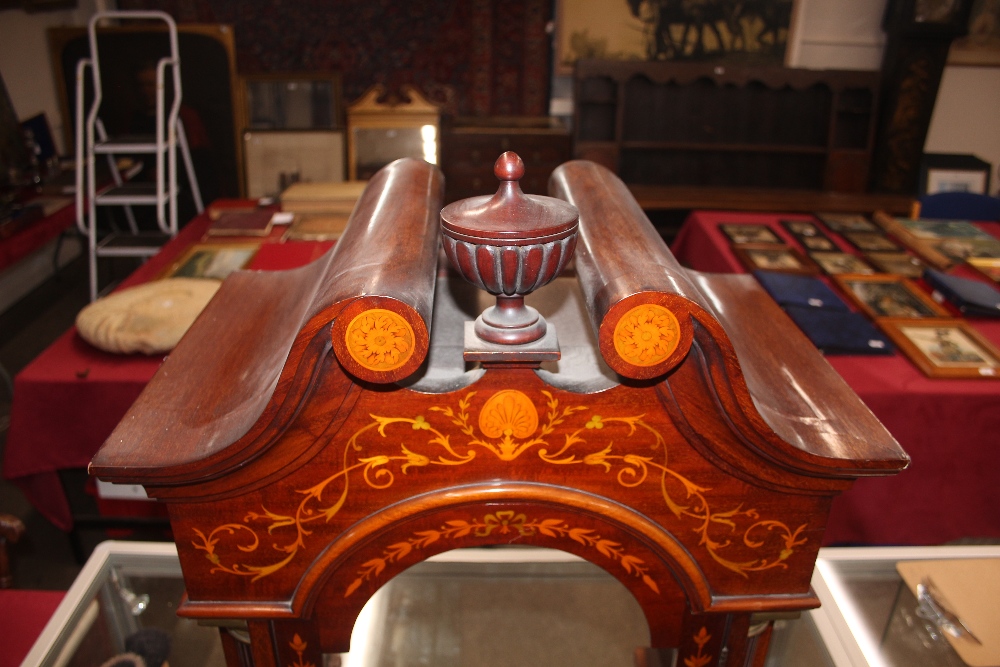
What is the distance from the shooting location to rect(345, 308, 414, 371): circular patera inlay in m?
0.92

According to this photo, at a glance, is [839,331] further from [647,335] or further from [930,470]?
[647,335]

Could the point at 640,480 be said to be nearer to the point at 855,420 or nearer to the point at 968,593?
the point at 855,420

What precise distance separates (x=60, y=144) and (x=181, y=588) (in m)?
4.31

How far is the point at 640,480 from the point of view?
1.10 meters

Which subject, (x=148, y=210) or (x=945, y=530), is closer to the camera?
(x=945, y=530)

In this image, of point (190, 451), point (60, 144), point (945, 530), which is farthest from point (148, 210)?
point (945, 530)

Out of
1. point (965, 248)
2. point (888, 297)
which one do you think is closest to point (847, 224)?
point (965, 248)

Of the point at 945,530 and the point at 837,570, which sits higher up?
the point at 837,570

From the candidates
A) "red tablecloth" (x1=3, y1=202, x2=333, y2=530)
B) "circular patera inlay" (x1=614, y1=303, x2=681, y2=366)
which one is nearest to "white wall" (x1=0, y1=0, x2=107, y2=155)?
"red tablecloth" (x1=3, y1=202, x2=333, y2=530)

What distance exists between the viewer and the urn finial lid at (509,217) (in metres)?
0.93

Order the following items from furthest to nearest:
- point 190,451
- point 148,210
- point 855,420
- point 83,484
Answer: point 148,210 → point 83,484 → point 855,420 → point 190,451

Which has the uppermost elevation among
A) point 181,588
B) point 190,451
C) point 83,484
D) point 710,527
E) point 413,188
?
point 413,188

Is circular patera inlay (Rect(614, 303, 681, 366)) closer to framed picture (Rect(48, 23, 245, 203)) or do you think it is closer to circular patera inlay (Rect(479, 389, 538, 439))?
circular patera inlay (Rect(479, 389, 538, 439))

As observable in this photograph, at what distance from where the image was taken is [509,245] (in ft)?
3.07
